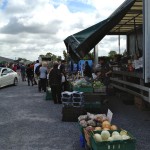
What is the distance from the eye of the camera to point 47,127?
8.24 m

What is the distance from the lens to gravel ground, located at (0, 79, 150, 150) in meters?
6.56

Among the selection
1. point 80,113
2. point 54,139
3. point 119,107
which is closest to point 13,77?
point 119,107

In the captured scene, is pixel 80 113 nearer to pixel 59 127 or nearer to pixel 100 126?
pixel 59 127

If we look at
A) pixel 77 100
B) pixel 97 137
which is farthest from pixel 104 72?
pixel 97 137

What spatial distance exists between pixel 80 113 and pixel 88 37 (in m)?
2.70

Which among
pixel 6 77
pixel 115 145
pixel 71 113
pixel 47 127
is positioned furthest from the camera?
pixel 6 77

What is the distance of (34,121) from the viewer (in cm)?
905

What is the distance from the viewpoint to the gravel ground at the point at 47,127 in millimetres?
6562

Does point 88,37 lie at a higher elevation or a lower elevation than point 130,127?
higher

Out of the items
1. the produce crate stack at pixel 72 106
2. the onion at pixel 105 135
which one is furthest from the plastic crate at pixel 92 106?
the onion at pixel 105 135

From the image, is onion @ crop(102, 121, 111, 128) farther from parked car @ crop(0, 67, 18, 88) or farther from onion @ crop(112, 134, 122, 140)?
parked car @ crop(0, 67, 18, 88)

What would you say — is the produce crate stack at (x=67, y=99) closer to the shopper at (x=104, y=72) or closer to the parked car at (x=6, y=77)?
the shopper at (x=104, y=72)

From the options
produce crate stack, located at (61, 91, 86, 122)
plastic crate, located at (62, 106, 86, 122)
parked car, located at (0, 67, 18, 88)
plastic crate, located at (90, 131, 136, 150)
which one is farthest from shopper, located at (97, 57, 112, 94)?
parked car, located at (0, 67, 18, 88)

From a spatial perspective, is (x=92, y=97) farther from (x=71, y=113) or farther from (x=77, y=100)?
(x=71, y=113)
